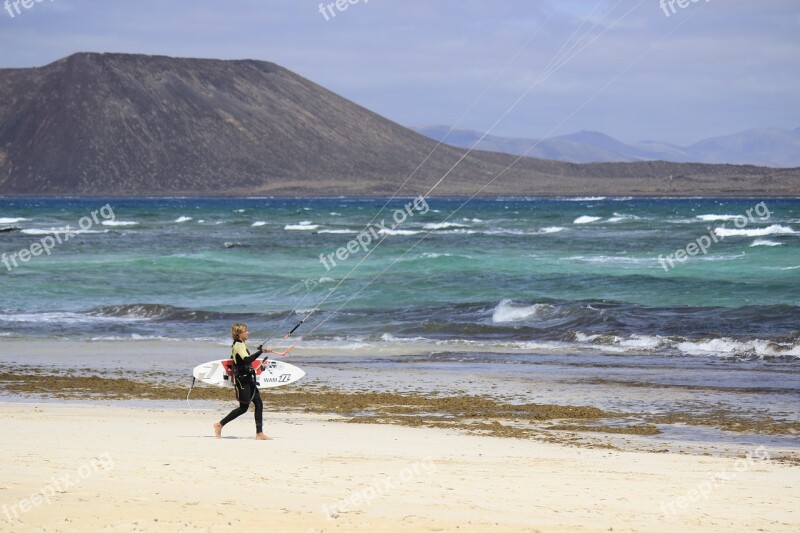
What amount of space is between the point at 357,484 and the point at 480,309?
16835 mm

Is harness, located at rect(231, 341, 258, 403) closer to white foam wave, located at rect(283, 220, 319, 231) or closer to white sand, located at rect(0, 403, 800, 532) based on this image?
white sand, located at rect(0, 403, 800, 532)

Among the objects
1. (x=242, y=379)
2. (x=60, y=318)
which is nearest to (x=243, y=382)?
(x=242, y=379)

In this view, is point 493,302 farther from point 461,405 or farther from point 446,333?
point 461,405

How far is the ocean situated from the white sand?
397 centimetres

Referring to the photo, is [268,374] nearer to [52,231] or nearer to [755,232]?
[755,232]

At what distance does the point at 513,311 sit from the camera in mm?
24062

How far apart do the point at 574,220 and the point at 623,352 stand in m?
56.0

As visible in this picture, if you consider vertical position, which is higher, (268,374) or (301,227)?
(301,227)

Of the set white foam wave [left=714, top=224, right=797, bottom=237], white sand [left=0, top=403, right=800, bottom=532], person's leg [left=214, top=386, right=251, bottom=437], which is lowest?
white sand [left=0, top=403, right=800, bottom=532]

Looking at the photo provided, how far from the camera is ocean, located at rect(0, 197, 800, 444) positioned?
15.9 metres

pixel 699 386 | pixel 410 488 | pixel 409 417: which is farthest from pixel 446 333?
pixel 410 488

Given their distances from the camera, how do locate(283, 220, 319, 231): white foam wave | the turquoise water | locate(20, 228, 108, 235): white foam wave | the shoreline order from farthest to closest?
locate(283, 220, 319, 231): white foam wave
locate(20, 228, 108, 235): white foam wave
the turquoise water
the shoreline

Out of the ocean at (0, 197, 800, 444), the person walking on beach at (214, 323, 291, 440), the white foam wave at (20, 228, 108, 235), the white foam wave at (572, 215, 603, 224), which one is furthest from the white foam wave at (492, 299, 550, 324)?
the white foam wave at (572, 215, 603, 224)

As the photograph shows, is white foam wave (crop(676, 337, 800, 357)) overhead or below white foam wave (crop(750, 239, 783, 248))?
below
